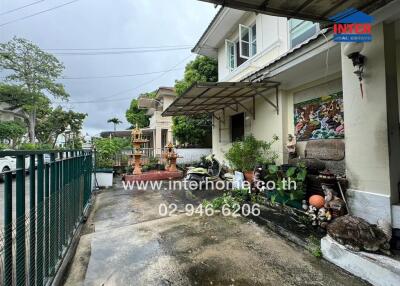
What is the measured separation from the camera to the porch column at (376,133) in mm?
2904

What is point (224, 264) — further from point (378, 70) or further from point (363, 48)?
point (363, 48)

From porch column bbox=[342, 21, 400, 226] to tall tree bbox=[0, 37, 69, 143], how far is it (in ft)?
76.3

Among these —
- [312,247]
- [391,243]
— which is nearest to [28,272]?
[312,247]

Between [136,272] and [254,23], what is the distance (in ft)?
26.6

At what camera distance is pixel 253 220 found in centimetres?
438

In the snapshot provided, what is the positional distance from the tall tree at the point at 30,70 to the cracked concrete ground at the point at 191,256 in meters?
20.1

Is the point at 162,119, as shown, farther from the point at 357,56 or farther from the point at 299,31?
the point at 357,56

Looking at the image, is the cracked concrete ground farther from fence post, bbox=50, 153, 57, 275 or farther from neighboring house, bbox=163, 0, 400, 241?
neighboring house, bbox=163, 0, 400, 241

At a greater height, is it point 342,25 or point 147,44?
point 147,44

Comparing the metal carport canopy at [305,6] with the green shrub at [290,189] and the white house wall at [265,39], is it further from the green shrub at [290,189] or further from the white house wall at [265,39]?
the white house wall at [265,39]

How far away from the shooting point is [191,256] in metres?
3.07

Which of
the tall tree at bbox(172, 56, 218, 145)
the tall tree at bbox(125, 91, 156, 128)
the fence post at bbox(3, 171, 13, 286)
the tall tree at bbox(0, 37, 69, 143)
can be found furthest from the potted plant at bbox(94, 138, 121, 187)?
the tall tree at bbox(125, 91, 156, 128)

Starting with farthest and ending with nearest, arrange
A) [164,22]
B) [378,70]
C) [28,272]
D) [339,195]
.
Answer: [164,22], [339,195], [378,70], [28,272]

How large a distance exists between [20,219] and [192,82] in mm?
12451
